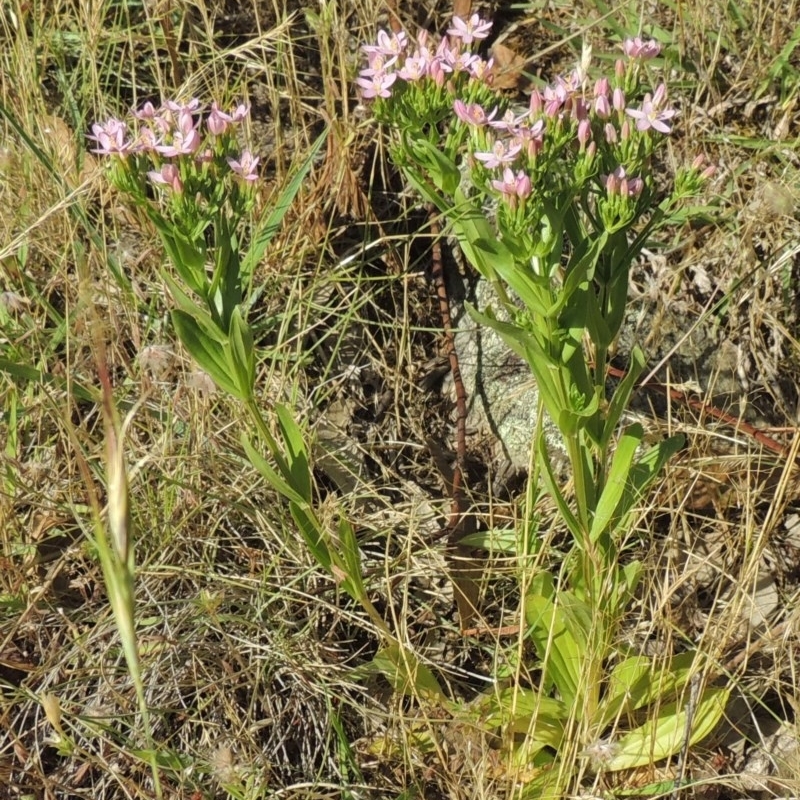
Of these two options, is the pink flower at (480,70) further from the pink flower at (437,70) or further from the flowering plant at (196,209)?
the flowering plant at (196,209)

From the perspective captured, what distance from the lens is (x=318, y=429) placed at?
257cm

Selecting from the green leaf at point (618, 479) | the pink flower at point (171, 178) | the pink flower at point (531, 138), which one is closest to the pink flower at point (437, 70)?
the pink flower at point (531, 138)

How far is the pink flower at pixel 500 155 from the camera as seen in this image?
5.21ft

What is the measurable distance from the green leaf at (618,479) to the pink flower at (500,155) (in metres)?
0.56

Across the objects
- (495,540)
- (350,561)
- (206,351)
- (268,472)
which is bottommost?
(495,540)

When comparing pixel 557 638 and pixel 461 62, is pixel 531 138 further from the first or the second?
pixel 557 638

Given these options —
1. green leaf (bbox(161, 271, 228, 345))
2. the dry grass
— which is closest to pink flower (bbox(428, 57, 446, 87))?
green leaf (bbox(161, 271, 228, 345))

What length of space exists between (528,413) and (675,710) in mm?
915

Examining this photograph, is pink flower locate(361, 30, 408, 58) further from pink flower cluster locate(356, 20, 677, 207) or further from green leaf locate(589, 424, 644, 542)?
green leaf locate(589, 424, 644, 542)

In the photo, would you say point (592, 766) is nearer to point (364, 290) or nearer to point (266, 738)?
point (266, 738)

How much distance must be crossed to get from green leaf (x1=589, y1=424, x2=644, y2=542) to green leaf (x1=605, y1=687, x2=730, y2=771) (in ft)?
1.35

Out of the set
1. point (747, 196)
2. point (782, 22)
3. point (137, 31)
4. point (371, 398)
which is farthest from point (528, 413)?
point (137, 31)

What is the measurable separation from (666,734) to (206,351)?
3.90 ft

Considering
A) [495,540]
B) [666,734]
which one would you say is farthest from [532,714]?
[495,540]
